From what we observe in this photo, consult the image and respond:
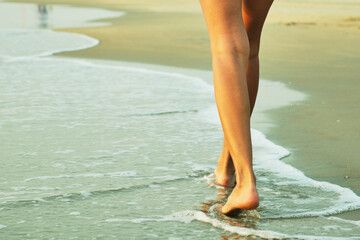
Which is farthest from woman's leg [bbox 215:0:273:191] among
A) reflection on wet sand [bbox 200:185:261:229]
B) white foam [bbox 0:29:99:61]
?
white foam [bbox 0:29:99:61]

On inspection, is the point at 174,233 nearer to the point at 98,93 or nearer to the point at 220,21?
the point at 220,21

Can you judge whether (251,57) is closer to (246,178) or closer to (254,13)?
Answer: (254,13)

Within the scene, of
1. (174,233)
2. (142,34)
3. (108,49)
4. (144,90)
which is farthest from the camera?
(142,34)

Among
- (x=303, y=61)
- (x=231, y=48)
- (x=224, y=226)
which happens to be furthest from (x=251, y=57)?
(x=303, y=61)

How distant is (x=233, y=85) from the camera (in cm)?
230

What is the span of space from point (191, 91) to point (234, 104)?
9.11ft

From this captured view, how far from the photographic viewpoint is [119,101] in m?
4.58

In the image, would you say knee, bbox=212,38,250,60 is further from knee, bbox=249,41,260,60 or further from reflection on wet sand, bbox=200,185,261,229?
reflection on wet sand, bbox=200,185,261,229

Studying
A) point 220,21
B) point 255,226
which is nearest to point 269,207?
point 255,226

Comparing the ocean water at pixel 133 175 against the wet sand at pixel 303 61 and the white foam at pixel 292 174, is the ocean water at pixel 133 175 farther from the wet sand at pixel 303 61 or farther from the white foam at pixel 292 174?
the wet sand at pixel 303 61

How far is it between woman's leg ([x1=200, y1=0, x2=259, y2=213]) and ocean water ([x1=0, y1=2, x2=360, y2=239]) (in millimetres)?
157

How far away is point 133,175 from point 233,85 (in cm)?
78

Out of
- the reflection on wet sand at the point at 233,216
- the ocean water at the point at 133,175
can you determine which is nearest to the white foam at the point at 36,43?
the ocean water at the point at 133,175

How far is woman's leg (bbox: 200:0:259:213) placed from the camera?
2264mm
